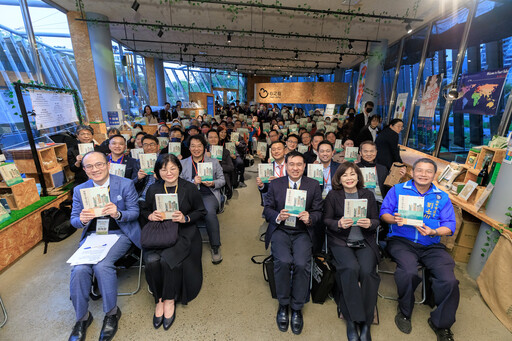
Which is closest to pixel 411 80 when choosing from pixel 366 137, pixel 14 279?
pixel 366 137

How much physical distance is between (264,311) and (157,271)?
1.16 m

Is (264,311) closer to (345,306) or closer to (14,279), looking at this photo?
(345,306)

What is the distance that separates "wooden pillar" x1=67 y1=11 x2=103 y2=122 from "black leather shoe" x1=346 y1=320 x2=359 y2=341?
331 inches

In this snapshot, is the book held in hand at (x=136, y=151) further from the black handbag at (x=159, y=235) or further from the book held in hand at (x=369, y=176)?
the book held in hand at (x=369, y=176)

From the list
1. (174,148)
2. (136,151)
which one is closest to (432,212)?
(174,148)

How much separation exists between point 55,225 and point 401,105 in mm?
9568

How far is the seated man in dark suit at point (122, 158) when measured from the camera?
11.5 ft

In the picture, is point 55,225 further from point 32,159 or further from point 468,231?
point 468,231

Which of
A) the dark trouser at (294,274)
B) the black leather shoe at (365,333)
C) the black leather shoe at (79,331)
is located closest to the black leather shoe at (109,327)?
the black leather shoe at (79,331)

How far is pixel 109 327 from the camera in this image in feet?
6.87

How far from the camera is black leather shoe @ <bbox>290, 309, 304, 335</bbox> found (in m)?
2.14

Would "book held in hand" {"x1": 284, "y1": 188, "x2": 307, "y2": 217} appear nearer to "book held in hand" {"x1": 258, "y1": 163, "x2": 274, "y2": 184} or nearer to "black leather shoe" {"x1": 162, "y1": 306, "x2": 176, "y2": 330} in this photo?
"book held in hand" {"x1": 258, "y1": 163, "x2": 274, "y2": 184}

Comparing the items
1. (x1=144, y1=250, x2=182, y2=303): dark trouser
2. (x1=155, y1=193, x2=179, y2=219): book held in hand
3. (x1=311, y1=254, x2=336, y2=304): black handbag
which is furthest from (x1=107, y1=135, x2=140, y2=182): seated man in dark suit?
(x1=311, y1=254, x2=336, y2=304): black handbag

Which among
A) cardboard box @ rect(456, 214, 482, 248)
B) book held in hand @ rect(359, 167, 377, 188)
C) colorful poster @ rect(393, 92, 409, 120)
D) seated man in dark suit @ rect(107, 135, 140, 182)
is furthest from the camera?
colorful poster @ rect(393, 92, 409, 120)
